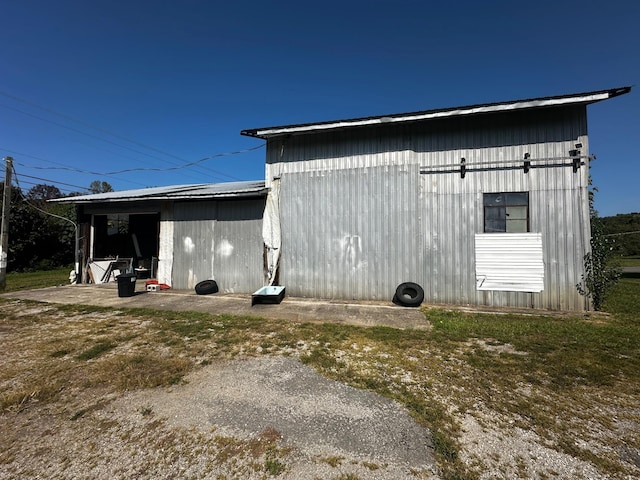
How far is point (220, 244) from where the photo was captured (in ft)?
34.4

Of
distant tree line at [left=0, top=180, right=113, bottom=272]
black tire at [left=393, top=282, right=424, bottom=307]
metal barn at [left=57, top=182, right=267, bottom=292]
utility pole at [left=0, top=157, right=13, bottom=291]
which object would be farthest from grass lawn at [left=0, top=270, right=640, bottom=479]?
distant tree line at [left=0, top=180, right=113, bottom=272]

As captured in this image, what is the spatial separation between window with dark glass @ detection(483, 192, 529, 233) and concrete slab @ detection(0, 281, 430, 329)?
3.55m

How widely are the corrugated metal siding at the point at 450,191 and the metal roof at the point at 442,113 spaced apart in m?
0.45

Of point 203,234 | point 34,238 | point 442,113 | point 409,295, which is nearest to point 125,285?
point 203,234

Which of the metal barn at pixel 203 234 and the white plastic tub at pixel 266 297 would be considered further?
the metal barn at pixel 203 234

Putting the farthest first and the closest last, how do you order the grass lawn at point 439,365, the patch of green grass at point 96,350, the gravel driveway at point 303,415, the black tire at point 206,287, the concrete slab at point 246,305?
the black tire at point 206,287 → the concrete slab at point 246,305 → the patch of green grass at point 96,350 → the grass lawn at point 439,365 → the gravel driveway at point 303,415

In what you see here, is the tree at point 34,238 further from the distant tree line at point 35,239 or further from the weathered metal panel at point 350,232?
the weathered metal panel at point 350,232

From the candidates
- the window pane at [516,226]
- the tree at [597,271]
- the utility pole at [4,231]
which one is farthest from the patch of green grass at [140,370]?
the utility pole at [4,231]

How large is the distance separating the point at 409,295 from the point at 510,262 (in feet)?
9.80

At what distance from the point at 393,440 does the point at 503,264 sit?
284 inches

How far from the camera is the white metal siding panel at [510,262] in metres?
7.73

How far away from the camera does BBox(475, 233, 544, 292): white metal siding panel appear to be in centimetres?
773

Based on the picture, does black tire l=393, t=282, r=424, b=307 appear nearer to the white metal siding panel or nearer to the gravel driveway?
the white metal siding panel

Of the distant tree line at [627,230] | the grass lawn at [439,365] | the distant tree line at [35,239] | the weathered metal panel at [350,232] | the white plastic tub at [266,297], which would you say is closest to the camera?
the grass lawn at [439,365]
